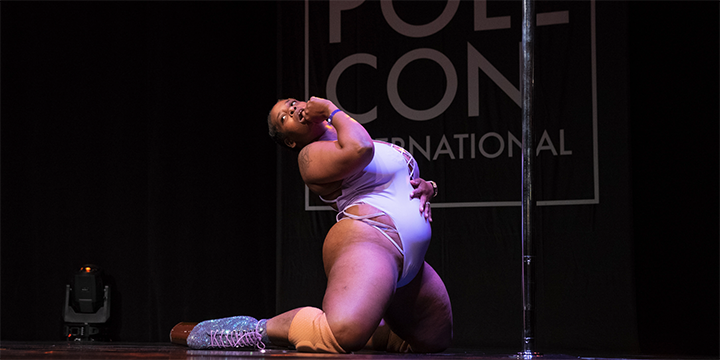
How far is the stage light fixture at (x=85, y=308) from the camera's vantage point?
3783 millimetres

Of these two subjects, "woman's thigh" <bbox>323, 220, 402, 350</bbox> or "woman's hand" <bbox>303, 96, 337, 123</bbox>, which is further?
"woman's hand" <bbox>303, 96, 337, 123</bbox>

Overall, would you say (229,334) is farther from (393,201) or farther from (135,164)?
(135,164)

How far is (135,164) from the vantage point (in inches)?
161

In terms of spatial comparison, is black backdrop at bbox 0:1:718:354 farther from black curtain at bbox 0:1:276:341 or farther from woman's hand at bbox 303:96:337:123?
woman's hand at bbox 303:96:337:123

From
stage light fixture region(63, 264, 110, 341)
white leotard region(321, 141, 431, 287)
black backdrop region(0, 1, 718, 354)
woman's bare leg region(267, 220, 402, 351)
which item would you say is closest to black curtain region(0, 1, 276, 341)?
black backdrop region(0, 1, 718, 354)

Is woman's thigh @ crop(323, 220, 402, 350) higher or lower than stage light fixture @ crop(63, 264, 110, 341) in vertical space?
higher

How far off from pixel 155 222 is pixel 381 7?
1942 mm

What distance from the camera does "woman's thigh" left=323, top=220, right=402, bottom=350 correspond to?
1.71 meters

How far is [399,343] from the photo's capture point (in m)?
2.25

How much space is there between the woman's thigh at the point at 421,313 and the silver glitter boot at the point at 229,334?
0.45 metres

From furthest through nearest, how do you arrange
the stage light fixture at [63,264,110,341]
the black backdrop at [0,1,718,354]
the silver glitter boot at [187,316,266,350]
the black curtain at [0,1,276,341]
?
the black curtain at [0,1,276,341] < the stage light fixture at [63,264,110,341] < the black backdrop at [0,1,718,354] < the silver glitter boot at [187,316,266,350]

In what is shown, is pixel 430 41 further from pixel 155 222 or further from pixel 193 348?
pixel 193 348

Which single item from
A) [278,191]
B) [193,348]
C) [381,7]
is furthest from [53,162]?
[193,348]

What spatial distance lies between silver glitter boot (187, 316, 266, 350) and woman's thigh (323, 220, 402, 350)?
0.88 ft
